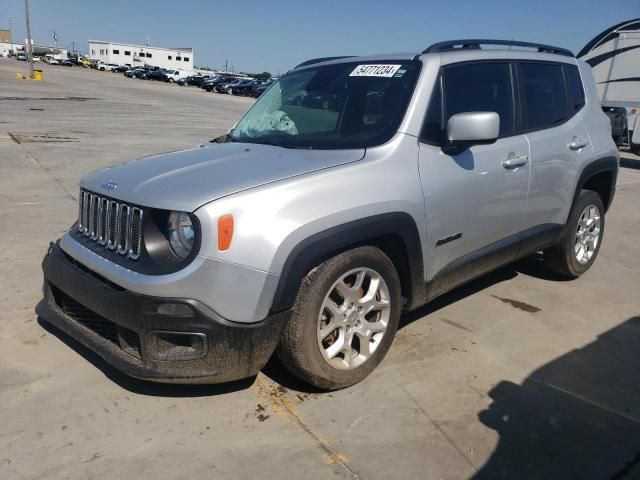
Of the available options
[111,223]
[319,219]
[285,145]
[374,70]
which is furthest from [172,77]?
[319,219]

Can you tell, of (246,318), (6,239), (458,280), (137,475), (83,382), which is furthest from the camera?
(6,239)

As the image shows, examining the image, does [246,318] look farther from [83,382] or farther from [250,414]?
[83,382]

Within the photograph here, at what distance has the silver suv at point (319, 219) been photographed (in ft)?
8.66

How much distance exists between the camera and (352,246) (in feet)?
10.0

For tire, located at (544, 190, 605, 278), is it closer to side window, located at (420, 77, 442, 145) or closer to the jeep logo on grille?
side window, located at (420, 77, 442, 145)

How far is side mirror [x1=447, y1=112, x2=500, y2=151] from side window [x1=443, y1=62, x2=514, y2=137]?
9.7 inches

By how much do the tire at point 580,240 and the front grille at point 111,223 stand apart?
142 inches

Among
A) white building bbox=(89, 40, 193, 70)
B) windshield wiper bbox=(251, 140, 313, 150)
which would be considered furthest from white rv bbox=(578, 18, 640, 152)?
white building bbox=(89, 40, 193, 70)

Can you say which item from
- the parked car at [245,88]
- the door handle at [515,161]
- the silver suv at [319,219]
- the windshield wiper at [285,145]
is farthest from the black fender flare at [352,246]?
the parked car at [245,88]

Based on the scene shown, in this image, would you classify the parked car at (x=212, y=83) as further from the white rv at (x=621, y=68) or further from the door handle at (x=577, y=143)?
the door handle at (x=577, y=143)

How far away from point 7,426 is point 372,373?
6.36ft

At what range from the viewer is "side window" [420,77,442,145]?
3400mm

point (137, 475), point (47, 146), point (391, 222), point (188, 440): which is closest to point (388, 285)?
point (391, 222)

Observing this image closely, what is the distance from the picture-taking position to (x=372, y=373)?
11.1 ft
